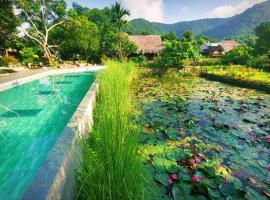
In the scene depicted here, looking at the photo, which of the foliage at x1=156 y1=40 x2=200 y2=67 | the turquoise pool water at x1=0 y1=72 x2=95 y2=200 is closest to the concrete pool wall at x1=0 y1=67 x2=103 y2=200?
the turquoise pool water at x1=0 y1=72 x2=95 y2=200

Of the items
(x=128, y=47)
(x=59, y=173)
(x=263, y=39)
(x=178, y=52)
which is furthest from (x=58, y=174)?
(x=128, y=47)

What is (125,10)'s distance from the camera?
2442 centimetres

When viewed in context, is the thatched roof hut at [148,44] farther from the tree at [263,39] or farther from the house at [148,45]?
the tree at [263,39]

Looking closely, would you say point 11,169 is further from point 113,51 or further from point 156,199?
point 113,51

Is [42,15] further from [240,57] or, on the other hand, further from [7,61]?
[240,57]

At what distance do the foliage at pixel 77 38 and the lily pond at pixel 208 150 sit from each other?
17011mm

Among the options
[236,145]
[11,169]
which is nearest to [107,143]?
[11,169]

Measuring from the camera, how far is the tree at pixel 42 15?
17375 millimetres

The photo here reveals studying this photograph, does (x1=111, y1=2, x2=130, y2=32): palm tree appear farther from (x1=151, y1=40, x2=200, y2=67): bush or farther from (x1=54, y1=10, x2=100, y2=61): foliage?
(x1=151, y1=40, x2=200, y2=67): bush

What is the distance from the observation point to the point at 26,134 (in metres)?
4.20

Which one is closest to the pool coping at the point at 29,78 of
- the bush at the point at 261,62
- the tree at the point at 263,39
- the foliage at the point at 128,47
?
the foliage at the point at 128,47

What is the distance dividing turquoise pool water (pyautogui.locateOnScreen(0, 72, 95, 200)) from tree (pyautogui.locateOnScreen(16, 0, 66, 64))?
12.4 meters

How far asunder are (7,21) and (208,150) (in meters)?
18.2

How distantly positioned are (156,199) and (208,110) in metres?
3.72
